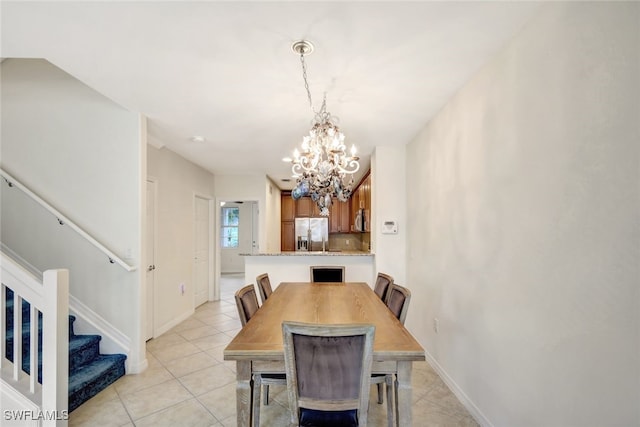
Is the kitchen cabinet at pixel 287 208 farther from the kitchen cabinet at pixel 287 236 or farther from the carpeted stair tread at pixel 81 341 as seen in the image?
the carpeted stair tread at pixel 81 341

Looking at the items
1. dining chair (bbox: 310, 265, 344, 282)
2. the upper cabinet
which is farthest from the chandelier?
the upper cabinet

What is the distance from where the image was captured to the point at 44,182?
108 inches

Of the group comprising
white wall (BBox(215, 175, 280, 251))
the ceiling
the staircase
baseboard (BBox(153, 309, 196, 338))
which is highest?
the ceiling

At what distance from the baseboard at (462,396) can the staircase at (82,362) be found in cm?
292

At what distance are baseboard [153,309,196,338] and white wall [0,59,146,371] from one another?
3.42 ft

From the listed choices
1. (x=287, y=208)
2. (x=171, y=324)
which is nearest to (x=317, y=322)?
(x=171, y=324)

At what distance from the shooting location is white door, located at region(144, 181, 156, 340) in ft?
11.8

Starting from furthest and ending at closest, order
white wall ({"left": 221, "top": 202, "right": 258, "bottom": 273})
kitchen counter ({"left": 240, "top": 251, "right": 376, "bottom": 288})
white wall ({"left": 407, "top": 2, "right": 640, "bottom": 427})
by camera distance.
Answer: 1. white wall ({"left": 221, "top": 202, "right": 258, "bottom": 273})
2. kitchen counter ({"left": 240, "top": 251, "right": 376, "bottom": 288})
3. white wall ({"left": 407, "top": 2, "right": 640, "bottom": 427})

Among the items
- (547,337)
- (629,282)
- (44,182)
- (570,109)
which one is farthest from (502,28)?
(44,182)

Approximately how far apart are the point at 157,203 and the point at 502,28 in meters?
3.92

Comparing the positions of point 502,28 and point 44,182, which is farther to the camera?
point 44,182

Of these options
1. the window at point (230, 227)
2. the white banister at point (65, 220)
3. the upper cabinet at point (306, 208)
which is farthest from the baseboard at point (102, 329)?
the window at point (230, 227)

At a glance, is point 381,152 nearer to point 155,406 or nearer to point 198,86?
point 198,86

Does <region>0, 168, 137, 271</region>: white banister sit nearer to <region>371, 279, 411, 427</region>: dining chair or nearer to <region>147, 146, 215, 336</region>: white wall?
<region>147, 146, 215, 336</region>: white wall
